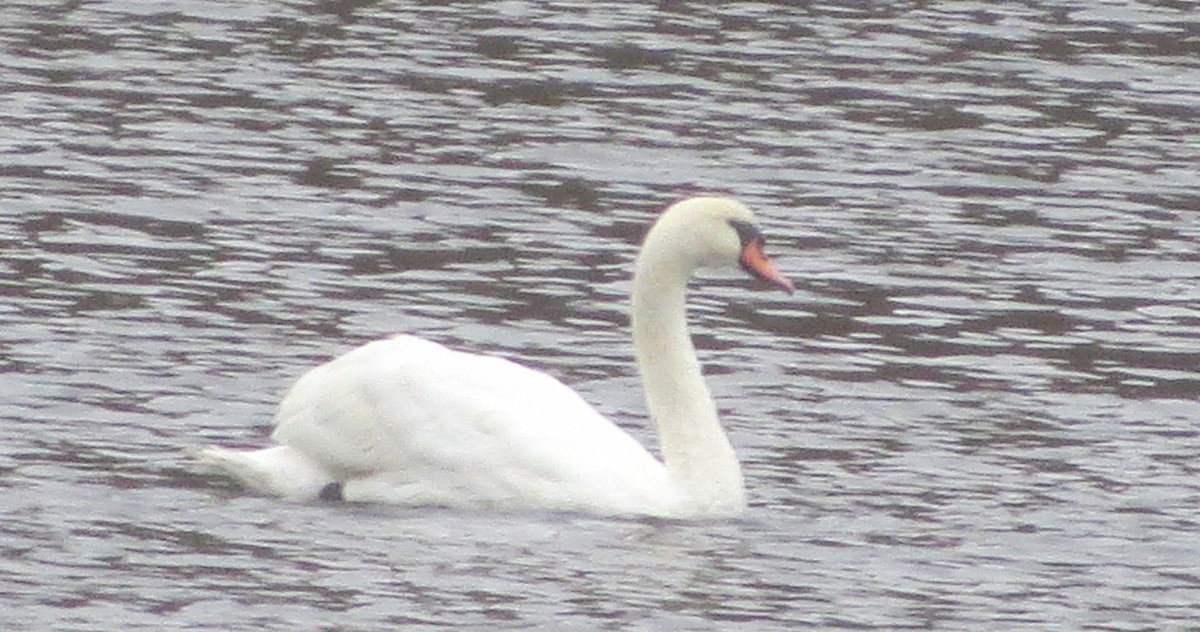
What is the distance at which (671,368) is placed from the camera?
44.1ft

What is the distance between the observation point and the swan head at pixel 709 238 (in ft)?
43.7

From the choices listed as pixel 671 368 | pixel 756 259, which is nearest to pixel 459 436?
pixel 671 368

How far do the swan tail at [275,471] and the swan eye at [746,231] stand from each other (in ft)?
5.89

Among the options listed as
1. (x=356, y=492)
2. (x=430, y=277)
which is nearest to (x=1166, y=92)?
(x=430, y=277)

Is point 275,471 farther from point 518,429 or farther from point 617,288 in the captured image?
point 617,288

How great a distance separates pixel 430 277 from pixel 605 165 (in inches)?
114

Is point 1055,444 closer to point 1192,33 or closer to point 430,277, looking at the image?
point 430,277

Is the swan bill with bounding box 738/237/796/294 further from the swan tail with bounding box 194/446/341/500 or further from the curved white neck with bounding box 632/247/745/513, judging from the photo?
the swan tail with bounding box 194/446/341/500

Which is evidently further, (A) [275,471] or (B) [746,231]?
(B) [746,231]

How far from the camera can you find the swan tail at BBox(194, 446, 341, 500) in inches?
506

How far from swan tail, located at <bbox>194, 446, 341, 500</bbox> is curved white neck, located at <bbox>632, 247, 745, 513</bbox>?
1273 millimetres

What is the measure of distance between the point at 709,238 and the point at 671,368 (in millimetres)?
526

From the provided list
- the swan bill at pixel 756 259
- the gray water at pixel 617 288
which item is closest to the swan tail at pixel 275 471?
the gray water at pixel 617 288

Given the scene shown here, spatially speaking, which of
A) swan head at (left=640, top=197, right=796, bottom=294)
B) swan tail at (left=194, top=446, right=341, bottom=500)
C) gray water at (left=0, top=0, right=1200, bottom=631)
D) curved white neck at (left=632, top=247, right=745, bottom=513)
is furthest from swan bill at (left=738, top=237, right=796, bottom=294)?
swan tail at (left=194, top=446, right=341, bottom=500)
